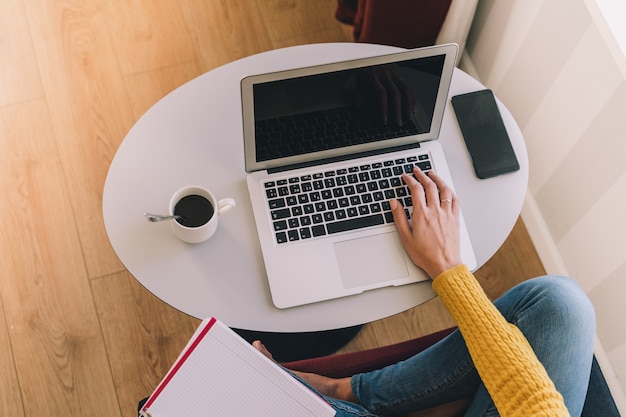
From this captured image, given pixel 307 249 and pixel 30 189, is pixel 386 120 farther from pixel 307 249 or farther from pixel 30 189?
pixel 30 189

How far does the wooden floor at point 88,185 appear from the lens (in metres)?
1.53

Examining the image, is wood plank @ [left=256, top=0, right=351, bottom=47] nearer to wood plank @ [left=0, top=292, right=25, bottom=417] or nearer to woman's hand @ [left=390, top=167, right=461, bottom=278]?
woman's hand @ [left=390, top=167, right=461, bottom=278]

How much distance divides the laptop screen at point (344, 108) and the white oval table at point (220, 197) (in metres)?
0.11

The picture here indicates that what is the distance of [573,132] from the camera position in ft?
4.98

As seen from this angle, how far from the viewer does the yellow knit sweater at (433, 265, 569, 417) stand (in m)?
0.94

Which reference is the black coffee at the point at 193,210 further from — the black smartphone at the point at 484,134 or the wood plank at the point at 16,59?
the wood plank at the point at 16,59

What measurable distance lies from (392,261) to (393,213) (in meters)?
0.08

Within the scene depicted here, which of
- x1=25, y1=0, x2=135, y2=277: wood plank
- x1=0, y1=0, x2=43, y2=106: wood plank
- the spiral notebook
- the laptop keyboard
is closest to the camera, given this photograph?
the spiral notebook

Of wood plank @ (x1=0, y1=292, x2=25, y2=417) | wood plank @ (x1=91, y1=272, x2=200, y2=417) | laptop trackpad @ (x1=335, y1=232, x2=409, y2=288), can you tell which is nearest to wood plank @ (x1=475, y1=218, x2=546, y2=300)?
laptop trackpad @ (x1=335, y1=232, x2=409, y2=288)

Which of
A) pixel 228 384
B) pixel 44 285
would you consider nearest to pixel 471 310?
pixel 228 384

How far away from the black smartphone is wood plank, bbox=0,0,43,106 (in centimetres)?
126

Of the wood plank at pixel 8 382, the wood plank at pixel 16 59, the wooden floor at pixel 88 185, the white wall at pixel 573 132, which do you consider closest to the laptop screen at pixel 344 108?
the white wall at pixel 573 132

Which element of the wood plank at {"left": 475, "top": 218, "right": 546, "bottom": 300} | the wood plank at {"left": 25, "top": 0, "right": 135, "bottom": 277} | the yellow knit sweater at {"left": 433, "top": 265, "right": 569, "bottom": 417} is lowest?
the yellow knit sweater at {"left": 433, "top": 265, "right": 569, "bottom": 417}

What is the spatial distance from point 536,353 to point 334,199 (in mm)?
428
